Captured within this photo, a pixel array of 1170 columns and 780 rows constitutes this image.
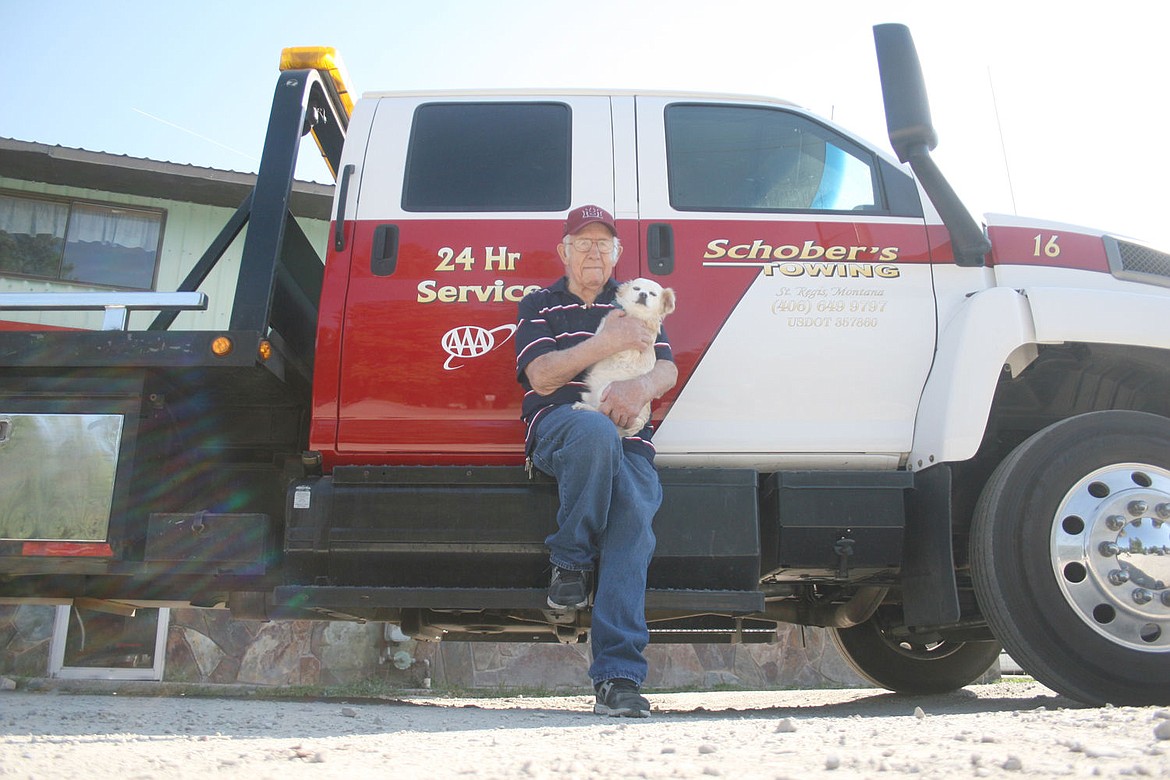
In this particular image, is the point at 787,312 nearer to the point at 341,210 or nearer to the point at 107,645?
the point at 341,210

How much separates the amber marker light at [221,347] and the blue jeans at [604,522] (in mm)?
1137

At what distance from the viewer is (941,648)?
454cm

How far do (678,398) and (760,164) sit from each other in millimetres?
1046

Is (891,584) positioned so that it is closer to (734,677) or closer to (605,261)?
(605,261)

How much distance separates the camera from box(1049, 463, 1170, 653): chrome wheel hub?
2902mm

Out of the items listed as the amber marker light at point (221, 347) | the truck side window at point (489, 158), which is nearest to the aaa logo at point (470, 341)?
the truck side window at point (489, 158)

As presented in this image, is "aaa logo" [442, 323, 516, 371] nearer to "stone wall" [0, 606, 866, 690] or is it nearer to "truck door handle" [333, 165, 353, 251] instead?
"truck door handle" [333, 165, 353, 251]

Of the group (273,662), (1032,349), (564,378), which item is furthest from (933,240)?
(273,662)

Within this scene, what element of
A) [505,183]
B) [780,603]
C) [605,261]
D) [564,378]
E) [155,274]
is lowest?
[780,603]

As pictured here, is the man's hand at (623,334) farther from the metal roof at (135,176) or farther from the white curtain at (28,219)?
the white curtain at (28,219)

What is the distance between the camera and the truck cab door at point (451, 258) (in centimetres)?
327

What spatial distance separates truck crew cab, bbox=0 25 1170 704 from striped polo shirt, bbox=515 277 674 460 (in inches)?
5.8

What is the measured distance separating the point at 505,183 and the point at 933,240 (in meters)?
1.66

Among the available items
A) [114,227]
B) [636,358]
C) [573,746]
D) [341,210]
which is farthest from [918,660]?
[114,227]
